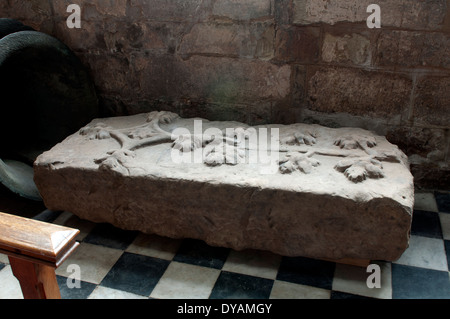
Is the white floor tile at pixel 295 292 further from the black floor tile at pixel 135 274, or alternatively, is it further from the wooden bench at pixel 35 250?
the wooden bench at pixel 35 250

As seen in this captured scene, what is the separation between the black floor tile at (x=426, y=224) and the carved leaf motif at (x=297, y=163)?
780 millimetres

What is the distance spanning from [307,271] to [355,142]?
2.59ft

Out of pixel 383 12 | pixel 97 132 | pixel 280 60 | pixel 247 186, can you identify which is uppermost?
pixel 383 12

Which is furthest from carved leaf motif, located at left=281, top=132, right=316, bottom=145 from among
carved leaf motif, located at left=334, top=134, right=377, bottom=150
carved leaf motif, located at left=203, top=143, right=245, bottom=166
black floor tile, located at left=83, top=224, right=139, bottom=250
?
black floor tile, located at left=83, top=224, right=139, bottom=250

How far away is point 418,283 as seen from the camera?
7.11ft

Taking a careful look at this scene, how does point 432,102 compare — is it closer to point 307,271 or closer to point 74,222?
point 307,271

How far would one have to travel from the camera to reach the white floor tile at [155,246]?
2447 mm

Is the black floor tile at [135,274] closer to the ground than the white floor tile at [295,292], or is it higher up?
higher up

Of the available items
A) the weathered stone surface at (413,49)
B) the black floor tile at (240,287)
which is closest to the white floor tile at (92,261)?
the black floor tile at (240,287)

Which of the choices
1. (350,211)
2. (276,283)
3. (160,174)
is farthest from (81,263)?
(350,211)

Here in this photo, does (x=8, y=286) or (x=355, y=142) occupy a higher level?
(x=355, y=142)

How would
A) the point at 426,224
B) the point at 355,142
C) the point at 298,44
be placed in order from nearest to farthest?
1. the point at 355,142
2. the point at 426,224
3. the point at 298,44
